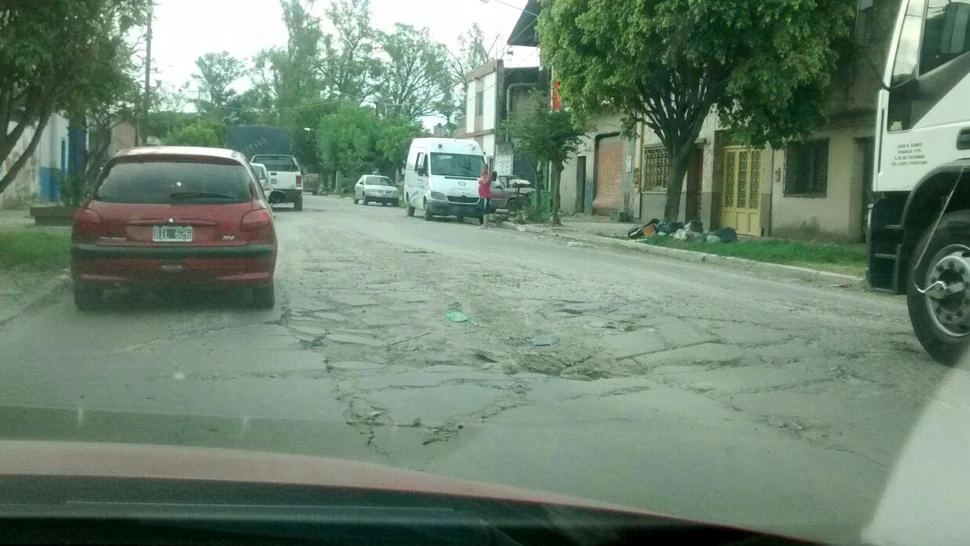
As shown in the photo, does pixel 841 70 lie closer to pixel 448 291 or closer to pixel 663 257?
pixel 663 257

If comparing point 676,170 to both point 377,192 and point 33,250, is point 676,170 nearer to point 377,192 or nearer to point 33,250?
point 33,250

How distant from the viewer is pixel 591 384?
7516 millimetres

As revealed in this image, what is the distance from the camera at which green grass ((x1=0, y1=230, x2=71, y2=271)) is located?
43.6 ft

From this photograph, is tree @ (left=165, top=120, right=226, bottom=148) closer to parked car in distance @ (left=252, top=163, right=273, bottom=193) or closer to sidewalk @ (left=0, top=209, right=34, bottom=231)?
parked car in distance @ (left=252, top=163, right=273, bottom=193)

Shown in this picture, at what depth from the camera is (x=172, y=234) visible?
10031mm

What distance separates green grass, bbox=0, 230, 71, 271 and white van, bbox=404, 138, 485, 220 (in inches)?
570

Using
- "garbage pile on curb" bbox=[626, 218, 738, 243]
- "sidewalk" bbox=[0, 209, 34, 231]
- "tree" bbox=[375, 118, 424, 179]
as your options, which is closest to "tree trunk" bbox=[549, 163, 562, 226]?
"garbage pile on curb" bbox=[626, 218, 738, 243]

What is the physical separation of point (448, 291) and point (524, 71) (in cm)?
3667

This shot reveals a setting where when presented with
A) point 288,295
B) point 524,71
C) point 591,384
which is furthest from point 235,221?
point 524,71

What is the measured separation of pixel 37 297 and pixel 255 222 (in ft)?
8.22

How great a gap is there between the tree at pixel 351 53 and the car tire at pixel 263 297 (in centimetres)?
7182

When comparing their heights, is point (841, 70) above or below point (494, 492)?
above

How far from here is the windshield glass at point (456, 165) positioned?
32.1 metres

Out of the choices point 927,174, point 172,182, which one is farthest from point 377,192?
point 927,174
